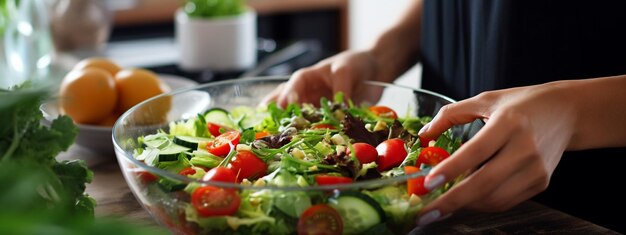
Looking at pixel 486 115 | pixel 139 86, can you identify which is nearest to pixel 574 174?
pixel 486 115

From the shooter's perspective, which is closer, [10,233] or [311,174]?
[10,233]

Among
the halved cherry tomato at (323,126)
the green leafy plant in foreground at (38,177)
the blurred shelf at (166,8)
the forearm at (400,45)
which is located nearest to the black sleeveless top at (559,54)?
the forearm at (400,45)

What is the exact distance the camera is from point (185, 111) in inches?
50.6

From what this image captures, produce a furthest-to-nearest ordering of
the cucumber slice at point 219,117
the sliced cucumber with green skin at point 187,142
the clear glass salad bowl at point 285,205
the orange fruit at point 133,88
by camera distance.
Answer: the orange fruit at point 133,88, the cucumber slice at point 219,117, the sliced cucumber with green skin at point 187,142, the clear glass salad bowl at point 285,205

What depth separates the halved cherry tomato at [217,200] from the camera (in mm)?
837

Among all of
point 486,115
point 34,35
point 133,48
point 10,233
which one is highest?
point 10,233

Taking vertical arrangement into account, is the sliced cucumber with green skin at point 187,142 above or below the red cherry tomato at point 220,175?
below

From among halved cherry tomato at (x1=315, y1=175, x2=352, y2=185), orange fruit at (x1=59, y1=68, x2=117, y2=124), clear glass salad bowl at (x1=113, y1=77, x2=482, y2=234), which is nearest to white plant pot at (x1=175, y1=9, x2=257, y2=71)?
orange fruit at (x1=59, y1=68, x2=117, y2=124)

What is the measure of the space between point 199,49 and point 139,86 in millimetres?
815

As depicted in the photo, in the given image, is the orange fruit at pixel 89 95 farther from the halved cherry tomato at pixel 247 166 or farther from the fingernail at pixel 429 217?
the fingernail at pixel 429 217

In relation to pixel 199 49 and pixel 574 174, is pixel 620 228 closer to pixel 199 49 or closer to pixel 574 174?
pixel 574 174

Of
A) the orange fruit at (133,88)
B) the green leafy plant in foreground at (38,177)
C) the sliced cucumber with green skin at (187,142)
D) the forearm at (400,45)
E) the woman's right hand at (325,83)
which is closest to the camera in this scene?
the green leafy plant in foreground at (38,177)

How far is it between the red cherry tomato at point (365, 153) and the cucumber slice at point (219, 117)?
0.94 ft

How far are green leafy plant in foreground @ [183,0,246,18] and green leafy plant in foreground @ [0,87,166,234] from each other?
1.39 metres
